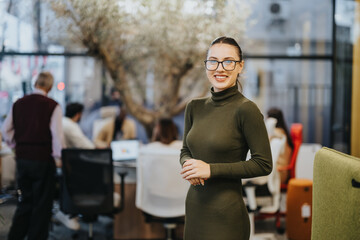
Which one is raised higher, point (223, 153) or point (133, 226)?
point (223, 153)

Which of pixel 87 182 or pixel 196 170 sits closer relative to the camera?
pixel 196 170

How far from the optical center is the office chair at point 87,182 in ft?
10.9

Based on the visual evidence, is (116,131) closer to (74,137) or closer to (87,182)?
(74,137)

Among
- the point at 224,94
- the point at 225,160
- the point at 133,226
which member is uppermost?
the point at 224,94

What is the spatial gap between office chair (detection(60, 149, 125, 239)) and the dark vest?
22cm

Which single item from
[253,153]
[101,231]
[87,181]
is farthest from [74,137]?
[253,153]

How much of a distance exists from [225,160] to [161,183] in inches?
65.8

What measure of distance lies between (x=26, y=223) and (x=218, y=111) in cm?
238

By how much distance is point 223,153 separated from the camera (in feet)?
5.57

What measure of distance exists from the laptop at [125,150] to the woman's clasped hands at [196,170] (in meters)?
3.01

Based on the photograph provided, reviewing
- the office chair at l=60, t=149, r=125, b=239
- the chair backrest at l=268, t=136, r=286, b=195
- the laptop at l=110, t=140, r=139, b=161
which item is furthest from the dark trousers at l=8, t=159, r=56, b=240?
the chair backrest at l=268, t=136, r=286, b=195

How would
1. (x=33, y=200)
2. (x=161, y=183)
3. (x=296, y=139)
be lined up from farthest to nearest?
(x=296, y=139) → (x=33, y=200) → (x=161, y=183)

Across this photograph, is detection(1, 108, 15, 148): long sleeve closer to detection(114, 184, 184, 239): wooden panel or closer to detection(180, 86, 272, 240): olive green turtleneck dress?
detection(114, 184, 184, 239): wooden panel

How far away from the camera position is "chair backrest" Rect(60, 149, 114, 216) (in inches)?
131
